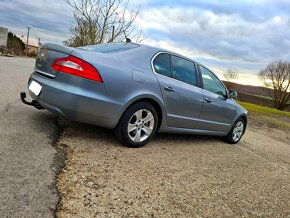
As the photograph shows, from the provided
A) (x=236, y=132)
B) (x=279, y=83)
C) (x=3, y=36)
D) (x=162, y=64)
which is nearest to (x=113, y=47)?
(x=162, y=64)

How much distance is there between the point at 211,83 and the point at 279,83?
40116 millimetres

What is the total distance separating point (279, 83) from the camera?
4322 cm

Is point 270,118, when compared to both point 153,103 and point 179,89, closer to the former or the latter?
point 179,89

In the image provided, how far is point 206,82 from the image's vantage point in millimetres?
6188

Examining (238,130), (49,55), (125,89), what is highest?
(49,55)

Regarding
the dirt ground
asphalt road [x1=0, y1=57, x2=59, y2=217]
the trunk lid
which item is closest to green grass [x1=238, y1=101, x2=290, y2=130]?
the dirt ground

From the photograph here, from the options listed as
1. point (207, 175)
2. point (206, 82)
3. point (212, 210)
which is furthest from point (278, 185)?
point (206, 82)

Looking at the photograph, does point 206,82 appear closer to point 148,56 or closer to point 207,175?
point 148,56

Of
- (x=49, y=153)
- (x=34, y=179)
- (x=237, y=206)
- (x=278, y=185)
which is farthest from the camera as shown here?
(x=278, y=185)

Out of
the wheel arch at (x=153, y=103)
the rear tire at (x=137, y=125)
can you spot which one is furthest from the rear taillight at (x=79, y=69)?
the rear tire at (x=137, y=125)

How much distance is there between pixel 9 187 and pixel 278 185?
11.6 ft

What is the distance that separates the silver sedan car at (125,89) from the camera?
441 cm

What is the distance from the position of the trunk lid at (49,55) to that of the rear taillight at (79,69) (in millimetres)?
144

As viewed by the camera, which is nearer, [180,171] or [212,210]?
[212,210]
